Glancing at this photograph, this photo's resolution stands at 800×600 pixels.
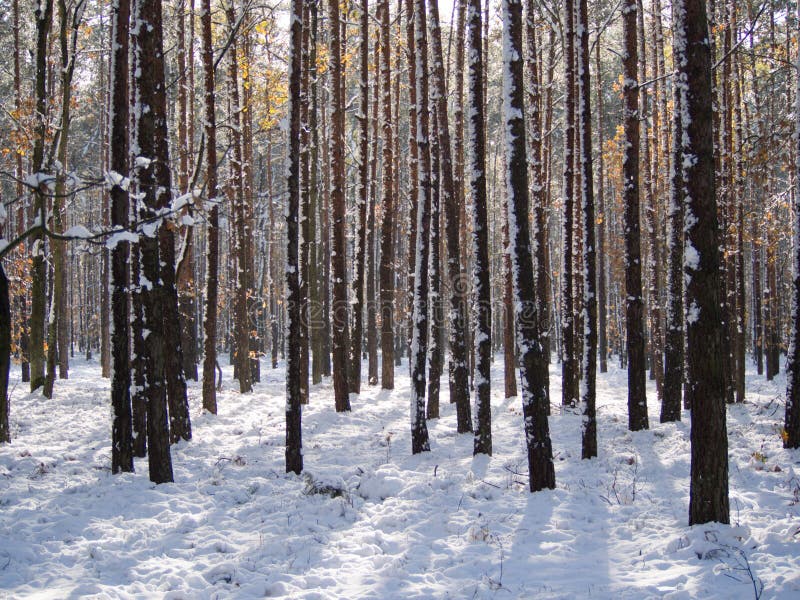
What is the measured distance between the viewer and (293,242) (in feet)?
28.7

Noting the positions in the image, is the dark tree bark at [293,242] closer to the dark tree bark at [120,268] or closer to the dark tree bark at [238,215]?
the dark tree bark at [120,268]

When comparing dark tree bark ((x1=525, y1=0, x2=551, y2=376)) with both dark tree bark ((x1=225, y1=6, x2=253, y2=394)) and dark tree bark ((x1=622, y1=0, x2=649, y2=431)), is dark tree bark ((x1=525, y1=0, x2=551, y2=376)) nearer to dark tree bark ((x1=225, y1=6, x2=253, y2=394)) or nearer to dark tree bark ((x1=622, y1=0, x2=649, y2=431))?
dark tree bark ((x1=622, y1=0, x2=649, y2=431))

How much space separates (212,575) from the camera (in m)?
5.70

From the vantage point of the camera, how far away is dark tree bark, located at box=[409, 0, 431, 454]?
10557mm

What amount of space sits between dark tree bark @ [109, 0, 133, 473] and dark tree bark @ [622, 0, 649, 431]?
326 inches

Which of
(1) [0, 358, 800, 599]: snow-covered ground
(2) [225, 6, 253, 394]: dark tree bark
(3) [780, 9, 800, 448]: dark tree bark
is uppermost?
(2) [225, 6, 253, 394]: dark tree bark

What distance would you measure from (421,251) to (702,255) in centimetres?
560

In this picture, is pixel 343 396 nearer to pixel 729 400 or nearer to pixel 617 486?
pixel 617 486

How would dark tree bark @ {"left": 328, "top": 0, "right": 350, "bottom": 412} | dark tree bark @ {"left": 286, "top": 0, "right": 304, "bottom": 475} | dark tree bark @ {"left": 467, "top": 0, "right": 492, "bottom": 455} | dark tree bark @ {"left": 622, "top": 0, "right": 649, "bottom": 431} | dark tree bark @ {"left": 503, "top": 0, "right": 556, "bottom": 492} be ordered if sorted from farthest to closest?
dark tree bark @ {"left": 328, "top": 0, "right": 350, "bottom": 412} < dark tree bark @ {"left": 622, "top": 0, "right": 649, "bottom": 431} < dark tree bark @ {"left": 467, "top": 0, "right": 492, "bottom": 455} < dark tree bark @ {"left": 286, "top": 0, "right": 304, "bottom": 475} < dark tree bark @ {"left": 503, "top": 0, "right": 556, "bottom": 492}

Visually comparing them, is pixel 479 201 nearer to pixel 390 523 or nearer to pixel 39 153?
pixel 390 523

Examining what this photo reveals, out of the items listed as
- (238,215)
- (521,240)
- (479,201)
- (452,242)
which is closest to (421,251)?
(452,242)

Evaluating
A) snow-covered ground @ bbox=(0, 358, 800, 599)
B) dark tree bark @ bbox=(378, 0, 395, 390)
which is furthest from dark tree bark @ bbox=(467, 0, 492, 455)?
dark tree bark @ bbox=(378, 0, 395, 390)

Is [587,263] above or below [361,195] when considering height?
below

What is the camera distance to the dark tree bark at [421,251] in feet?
34.6
